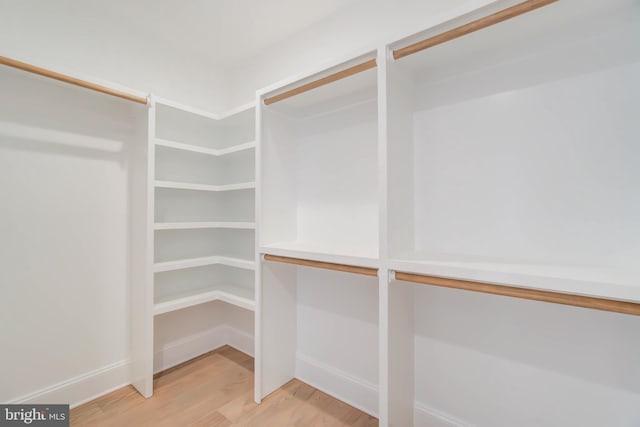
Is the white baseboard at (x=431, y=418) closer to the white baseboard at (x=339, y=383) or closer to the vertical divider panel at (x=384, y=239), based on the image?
the white baseboard at (x=339, y=383)

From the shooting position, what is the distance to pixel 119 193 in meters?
1.90

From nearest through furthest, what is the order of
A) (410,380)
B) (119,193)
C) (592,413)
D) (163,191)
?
(592,413)
(410,380)
(119,193)
(163,191)

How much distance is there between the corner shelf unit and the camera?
1.00 metres

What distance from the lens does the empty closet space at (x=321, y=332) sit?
1.68 meters

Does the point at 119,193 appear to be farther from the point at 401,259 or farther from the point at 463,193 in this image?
the point at 463,193

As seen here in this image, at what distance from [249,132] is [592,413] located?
250 cm

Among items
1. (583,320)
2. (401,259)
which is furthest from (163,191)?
(583,320)

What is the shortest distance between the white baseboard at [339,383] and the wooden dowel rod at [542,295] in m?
0.94

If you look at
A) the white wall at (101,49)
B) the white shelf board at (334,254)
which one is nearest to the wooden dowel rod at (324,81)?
the white shelf board at (334,254)

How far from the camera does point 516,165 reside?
47.4 inches

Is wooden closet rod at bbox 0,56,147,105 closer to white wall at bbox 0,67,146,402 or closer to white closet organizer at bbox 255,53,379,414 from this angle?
white wall at bbox 0,67,146,402

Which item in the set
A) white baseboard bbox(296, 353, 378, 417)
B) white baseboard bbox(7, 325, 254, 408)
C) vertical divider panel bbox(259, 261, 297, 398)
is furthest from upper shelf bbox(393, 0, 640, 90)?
white baseboard bbox(7, 325, 254, 408)

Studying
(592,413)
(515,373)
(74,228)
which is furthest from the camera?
(74,228)

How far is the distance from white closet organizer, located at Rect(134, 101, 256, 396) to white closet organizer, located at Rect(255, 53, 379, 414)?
0.20 meters
